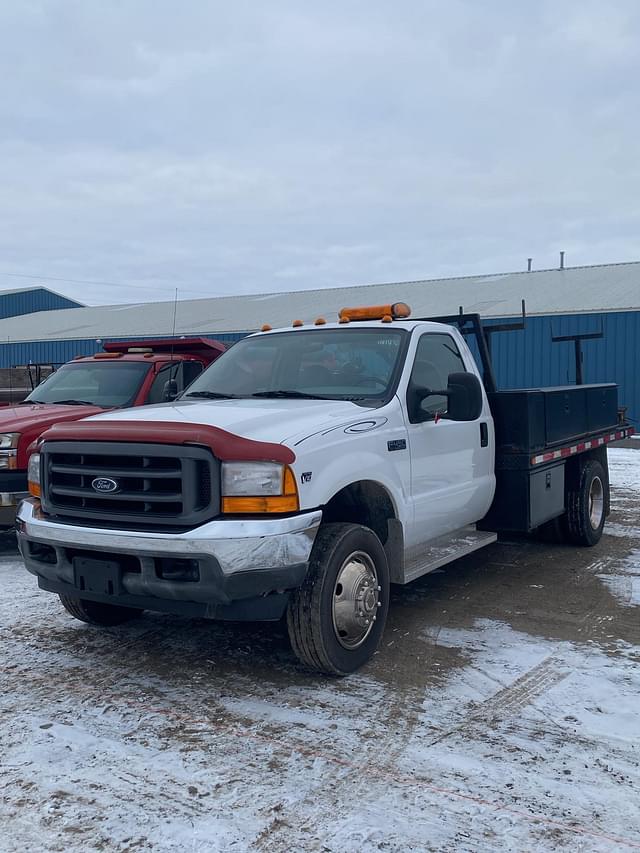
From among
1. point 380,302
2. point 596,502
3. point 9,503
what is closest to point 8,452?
point 9,503

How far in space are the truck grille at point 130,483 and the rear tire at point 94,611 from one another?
858 millimetres

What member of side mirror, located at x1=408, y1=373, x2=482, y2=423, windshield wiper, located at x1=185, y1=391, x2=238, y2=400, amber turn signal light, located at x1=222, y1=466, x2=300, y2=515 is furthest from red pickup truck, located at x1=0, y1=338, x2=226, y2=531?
amber turn signal light, located at x1=222, y1=466, x2=300, y2=515

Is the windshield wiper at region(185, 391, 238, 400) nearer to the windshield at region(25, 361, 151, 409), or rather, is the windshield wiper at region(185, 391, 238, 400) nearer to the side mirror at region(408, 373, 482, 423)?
the side mirror at region(408, 373, 482, 423)

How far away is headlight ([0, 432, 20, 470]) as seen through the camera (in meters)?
6.91

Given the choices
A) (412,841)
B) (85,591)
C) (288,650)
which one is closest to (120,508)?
(85,591)

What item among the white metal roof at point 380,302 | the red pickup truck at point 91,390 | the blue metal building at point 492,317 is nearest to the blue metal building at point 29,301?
the blue metal building at point 492,317

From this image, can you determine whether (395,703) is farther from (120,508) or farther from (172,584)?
(120,508)

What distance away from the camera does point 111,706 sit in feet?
13.3

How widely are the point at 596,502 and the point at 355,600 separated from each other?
4428 mm

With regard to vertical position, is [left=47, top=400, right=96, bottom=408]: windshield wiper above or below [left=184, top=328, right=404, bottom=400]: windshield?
below

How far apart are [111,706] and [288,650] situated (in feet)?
3.84

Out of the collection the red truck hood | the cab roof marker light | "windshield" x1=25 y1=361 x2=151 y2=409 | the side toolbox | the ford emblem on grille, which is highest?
the cab roof marker light

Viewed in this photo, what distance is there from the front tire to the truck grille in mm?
669

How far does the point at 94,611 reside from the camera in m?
5.18
